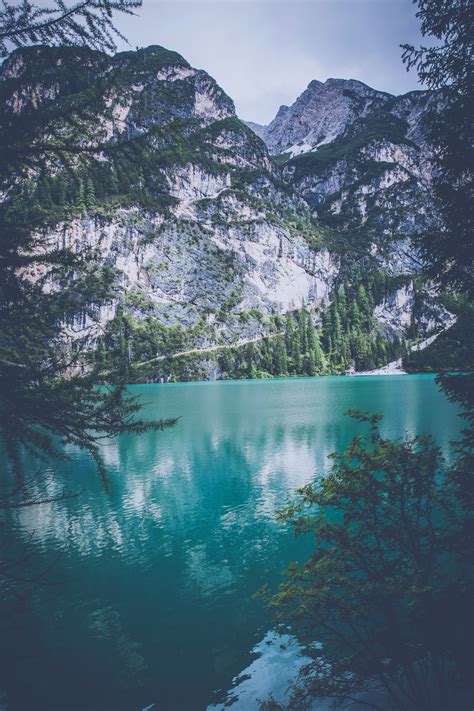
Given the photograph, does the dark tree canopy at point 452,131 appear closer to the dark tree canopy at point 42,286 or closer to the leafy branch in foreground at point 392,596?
the leafy branch in foreground at point 392,596

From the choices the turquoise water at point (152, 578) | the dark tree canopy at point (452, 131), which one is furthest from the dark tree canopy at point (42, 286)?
the dark tree canopy at point (452, 131)

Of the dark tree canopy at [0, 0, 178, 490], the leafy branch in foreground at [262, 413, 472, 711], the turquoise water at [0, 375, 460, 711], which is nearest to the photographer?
the dark tree canopy at [0, 0, 178, 490]

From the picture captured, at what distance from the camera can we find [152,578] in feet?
43.8

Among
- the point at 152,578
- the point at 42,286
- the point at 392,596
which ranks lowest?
the point at 152,578

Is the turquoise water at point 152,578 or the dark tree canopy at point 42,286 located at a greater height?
the dark tree canopy at point 42,286

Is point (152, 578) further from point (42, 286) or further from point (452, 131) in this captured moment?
point (452, 131)

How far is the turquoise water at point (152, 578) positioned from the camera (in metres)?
8.71

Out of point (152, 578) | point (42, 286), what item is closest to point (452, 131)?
point (42, 286)

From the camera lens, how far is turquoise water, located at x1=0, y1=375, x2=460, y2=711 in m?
8.71

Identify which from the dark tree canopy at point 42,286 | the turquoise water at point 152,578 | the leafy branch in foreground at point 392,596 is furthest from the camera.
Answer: the turquoise water at point 152,578

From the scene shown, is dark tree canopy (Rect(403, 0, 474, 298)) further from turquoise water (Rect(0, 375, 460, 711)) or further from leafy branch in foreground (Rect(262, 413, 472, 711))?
turquoise water (Rect(0, 375, 460, 711))

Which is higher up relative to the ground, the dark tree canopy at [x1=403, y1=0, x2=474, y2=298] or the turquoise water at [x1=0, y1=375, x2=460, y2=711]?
the dark tree canopy at [x1=403, y1=0, x2=474, y2=298]

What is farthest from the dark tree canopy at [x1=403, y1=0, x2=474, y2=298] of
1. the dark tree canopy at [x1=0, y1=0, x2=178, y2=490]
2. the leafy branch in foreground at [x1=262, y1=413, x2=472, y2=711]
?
the dark tree canopy at [x1=0, y1=0, x2=178, y2=490]

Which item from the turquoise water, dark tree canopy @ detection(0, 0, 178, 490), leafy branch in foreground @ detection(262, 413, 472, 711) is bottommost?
the turquoise water
